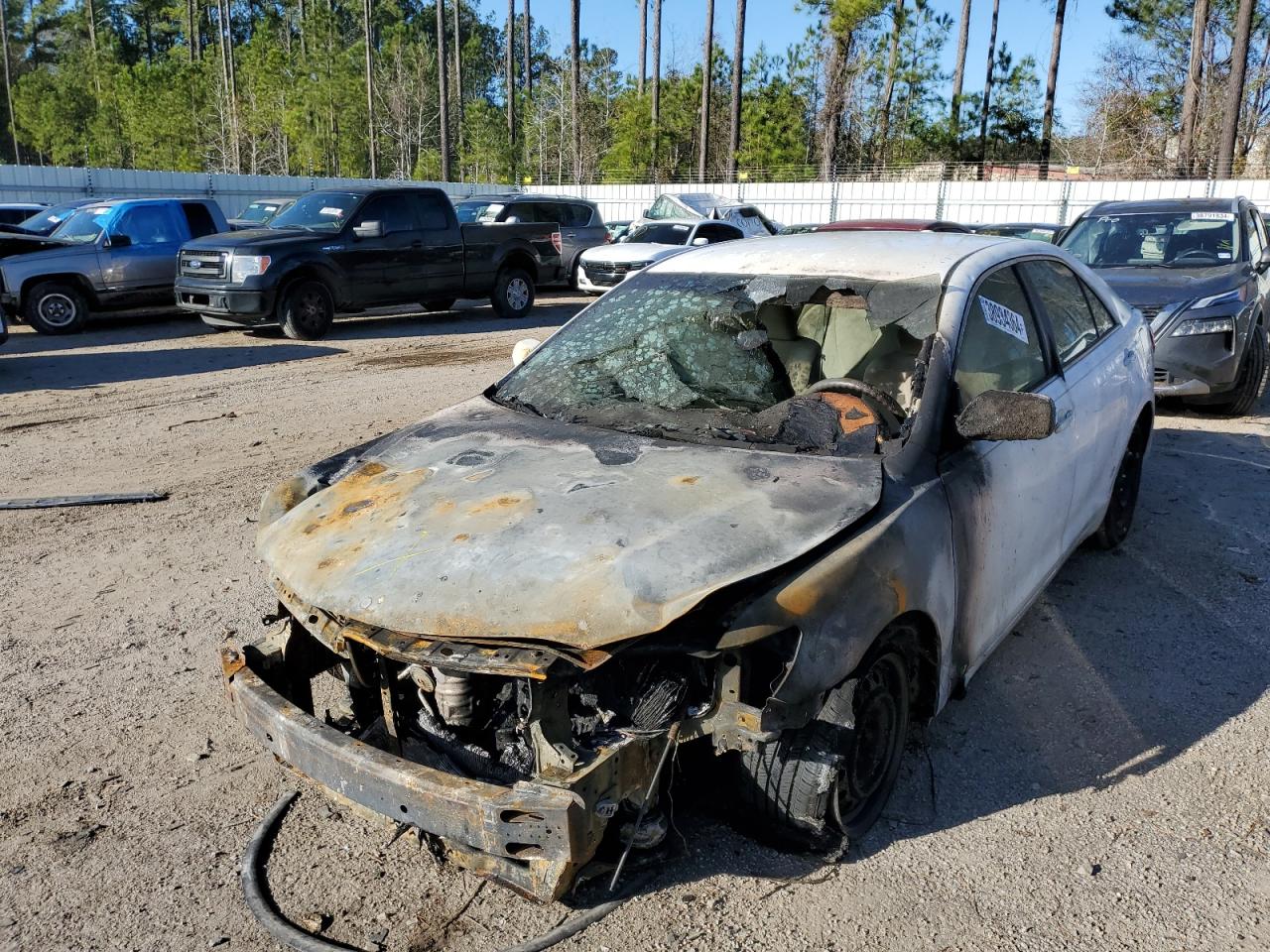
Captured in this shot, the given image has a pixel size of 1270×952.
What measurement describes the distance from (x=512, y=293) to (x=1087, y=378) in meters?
12.1

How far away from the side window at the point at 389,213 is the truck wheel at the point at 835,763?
1202 cm

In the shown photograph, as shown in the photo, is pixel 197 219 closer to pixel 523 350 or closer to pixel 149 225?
pixel 149 225

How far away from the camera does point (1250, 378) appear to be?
8266mm

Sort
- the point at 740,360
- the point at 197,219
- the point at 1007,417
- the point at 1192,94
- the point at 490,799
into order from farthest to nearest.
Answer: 1. the point at 1192,94
2. the point at 197,219
3. the point at 740,360
4. the point at 1007,417
5. the point at 490,799

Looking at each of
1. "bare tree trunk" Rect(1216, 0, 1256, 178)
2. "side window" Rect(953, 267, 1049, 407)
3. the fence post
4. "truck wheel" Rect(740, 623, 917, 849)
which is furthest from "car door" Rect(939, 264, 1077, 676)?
"bare tree trunk" Rect(1216, 0, 1256, 178)

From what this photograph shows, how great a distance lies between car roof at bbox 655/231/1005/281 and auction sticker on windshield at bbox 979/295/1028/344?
0.19 metres

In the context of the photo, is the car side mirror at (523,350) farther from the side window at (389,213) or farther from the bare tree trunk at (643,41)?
the bare tree trunk at (643,41)

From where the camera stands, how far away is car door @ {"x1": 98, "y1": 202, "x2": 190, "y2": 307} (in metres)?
13.7

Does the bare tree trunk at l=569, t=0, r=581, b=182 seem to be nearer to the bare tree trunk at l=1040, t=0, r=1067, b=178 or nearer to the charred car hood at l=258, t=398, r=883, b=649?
the bare tree trunk at l=1040, t=0, r=1067, b=178

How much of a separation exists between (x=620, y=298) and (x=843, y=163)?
1702 inches

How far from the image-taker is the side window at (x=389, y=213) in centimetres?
1360

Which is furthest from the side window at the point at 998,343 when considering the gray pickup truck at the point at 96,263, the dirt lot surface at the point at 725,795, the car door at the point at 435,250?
the gray pickup truck at the point at 96,263

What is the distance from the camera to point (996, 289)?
3.79 meters

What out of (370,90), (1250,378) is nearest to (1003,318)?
(1250,378)
